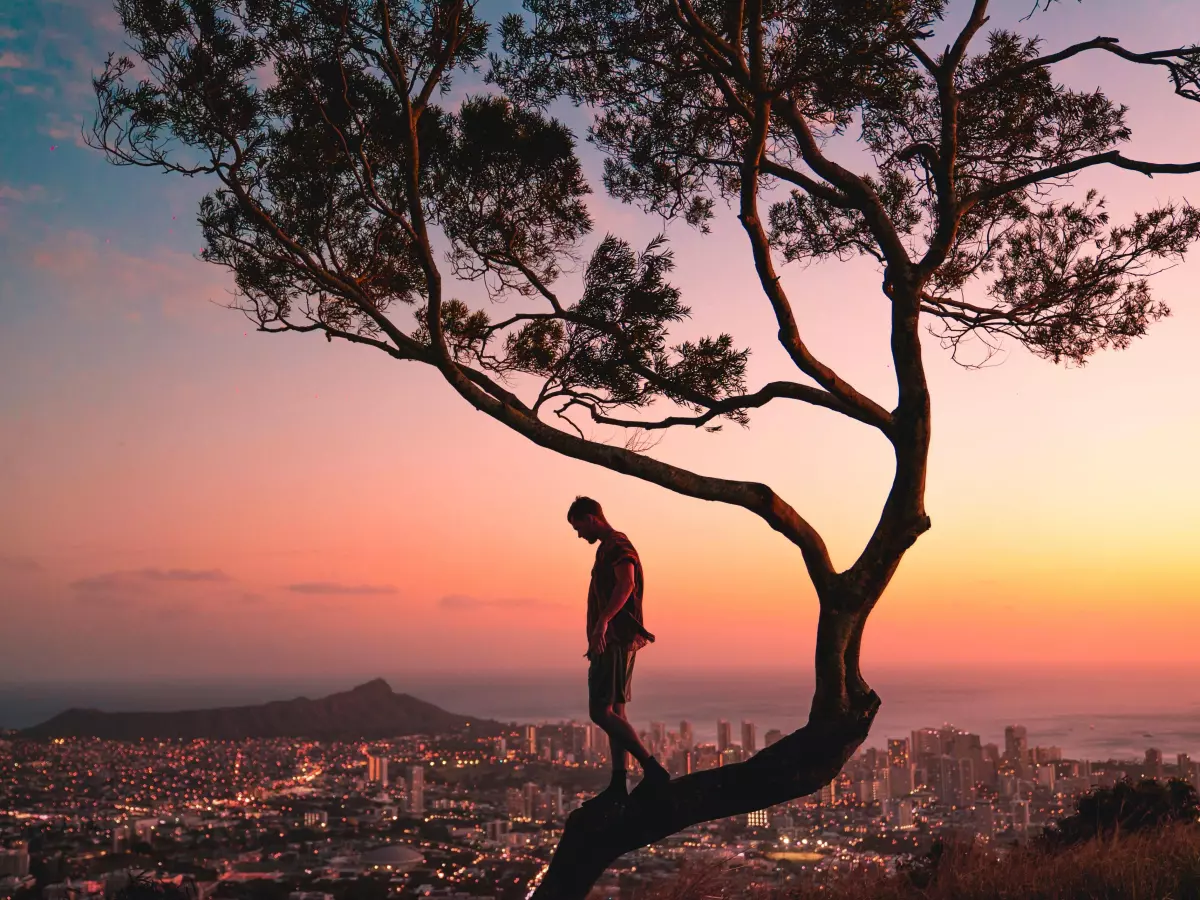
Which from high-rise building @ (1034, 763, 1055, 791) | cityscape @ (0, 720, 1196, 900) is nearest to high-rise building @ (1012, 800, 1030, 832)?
cityscape @ (0, 720, 1196, 900)

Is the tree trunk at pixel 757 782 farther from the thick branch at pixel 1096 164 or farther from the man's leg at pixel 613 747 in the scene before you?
the thick branch at pixel 1096 164

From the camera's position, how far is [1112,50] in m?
4.89

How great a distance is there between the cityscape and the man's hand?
1.78 m

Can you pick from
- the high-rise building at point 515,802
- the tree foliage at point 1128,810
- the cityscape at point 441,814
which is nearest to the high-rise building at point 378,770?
the cityscape at point 441,814

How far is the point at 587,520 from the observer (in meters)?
4.64

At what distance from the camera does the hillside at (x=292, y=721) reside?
3159cm

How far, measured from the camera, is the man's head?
4.63 m

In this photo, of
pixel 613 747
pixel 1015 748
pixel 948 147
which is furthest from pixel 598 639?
pixel 1015 748

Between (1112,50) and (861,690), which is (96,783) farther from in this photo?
(1112,50)

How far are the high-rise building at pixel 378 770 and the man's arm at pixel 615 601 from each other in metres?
21.4

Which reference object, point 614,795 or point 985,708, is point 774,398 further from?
point 985,708

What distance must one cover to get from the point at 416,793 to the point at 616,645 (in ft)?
61.7

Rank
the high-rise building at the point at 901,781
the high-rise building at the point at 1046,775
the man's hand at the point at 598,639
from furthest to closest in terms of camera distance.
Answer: the high-rise building at the point at 901,781 < the high-rise building at the point at 1046,775 < the man's hand at the point at 598,639

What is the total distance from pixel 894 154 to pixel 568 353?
8.36 ft
